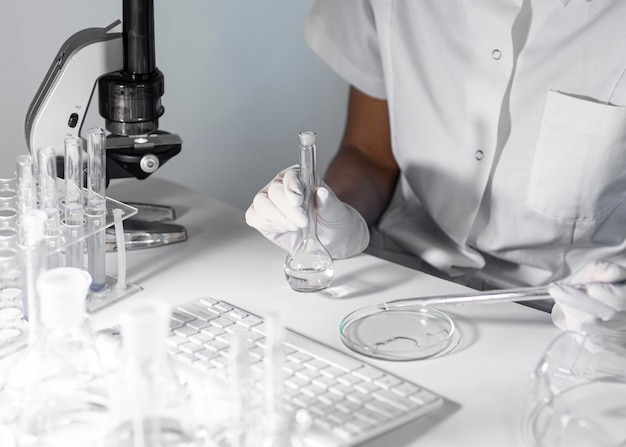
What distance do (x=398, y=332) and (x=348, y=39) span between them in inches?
29.3

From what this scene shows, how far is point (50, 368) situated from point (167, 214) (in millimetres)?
652

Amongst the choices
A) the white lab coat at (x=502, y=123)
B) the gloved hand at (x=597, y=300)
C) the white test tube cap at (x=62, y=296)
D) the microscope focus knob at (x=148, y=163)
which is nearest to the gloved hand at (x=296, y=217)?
the microscope focus knob at (x=148, y=163)

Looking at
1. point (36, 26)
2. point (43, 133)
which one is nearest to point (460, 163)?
point (43, 133)

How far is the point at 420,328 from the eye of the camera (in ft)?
3.80

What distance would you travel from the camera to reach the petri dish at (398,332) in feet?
3.59

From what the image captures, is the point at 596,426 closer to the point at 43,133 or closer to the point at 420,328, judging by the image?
the point at 420,328

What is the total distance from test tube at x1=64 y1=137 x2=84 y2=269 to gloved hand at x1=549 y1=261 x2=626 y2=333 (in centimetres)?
59

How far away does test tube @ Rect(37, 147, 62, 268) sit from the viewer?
111 cm

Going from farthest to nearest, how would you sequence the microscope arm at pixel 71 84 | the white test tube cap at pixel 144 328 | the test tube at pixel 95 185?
the microscope arm at pixel 71 84
the test tube at pixel 95 185
the white test tube cap at pixel 144 328

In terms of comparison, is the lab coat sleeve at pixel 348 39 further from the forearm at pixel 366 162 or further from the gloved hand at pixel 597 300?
the gloved hand at pixel 597 300

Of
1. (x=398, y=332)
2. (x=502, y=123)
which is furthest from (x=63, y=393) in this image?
(x=502, y=123)

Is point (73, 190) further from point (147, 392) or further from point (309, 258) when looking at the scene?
point (147, 392)

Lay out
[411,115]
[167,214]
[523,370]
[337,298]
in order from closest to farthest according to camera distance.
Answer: [523,370], [337,298], [167,214], [411,115]

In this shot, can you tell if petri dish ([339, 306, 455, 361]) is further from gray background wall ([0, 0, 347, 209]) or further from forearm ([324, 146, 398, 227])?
gray background wall ([0, 0, 347, 209])
